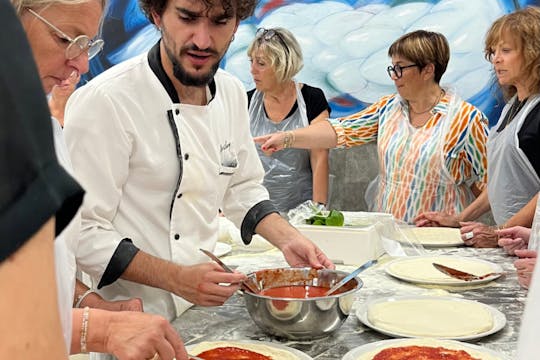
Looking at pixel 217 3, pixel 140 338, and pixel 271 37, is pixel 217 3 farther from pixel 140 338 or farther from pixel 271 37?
pixel 271 37

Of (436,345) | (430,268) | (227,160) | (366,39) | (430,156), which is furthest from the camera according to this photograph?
(366,39)

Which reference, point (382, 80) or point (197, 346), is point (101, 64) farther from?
point (197, 346)

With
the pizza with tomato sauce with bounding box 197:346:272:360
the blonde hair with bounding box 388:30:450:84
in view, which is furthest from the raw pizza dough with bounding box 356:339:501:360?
the blonde hair with bounding box 388:30:450:84

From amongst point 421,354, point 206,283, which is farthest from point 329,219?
point 421,354

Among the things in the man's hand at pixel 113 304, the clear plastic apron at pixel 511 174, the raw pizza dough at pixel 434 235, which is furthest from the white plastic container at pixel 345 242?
the clear plastic apron at pixel 511 174

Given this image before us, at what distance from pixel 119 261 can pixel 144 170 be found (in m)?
0.28

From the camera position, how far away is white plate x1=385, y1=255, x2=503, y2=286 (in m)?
2.12

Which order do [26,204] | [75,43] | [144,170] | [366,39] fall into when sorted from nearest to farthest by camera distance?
[26,204] < [75,43] < [144,170] < [366,39]

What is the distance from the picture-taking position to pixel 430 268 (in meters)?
2.29

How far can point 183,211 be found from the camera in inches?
76.8

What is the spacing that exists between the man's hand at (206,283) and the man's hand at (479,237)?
1.41 m

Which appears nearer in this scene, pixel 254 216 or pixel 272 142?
pixel 254 216

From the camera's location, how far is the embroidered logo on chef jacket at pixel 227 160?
212cm

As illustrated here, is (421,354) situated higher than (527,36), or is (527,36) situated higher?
(527,36)
